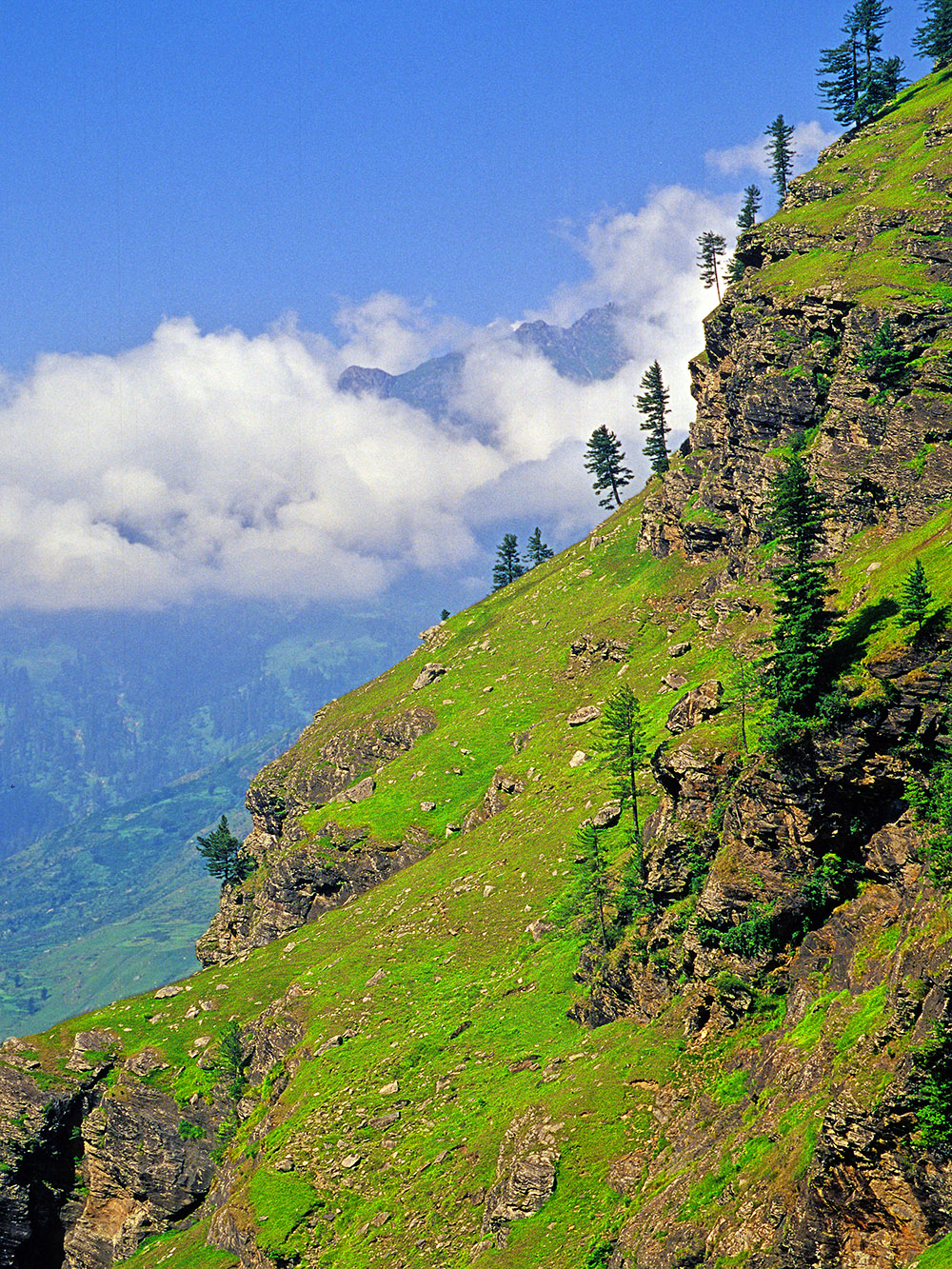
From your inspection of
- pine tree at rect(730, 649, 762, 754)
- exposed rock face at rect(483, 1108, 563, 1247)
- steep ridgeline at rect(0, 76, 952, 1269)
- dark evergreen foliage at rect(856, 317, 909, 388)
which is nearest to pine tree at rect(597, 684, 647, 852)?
steep ridgeline at rect(0, 76, 952, 1269)

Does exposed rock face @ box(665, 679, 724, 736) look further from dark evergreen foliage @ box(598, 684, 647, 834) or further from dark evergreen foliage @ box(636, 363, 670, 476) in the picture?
dark evergreen foliage @ box(636, 363, 670, 476)

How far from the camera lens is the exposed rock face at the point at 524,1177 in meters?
50.2

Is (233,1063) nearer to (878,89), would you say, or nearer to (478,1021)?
(478,1021)

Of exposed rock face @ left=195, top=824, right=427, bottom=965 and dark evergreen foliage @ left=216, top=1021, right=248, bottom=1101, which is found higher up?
exposed rock face @ left=195, top=824, right=427, bottom=965

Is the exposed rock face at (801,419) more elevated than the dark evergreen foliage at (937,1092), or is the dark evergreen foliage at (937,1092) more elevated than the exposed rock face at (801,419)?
the exposed rock face at (801,419)

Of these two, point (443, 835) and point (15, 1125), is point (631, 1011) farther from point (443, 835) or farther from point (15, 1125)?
point (15, 1125)

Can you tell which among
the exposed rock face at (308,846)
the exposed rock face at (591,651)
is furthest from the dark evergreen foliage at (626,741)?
the exposed rock face at (308,846)

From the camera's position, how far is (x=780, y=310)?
348 ft

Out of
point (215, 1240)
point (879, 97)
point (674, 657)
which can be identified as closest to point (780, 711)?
point (674, 657)

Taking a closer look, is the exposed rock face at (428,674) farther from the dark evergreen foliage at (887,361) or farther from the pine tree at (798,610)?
the pine tree at (798,610)

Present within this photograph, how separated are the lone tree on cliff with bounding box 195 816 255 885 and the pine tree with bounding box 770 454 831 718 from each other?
132 m

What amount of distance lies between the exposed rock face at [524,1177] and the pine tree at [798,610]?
2958cm

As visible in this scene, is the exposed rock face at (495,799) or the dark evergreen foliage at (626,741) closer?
the dark evergreen foliage at (626,741)

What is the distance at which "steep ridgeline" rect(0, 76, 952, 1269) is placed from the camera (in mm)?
39312
